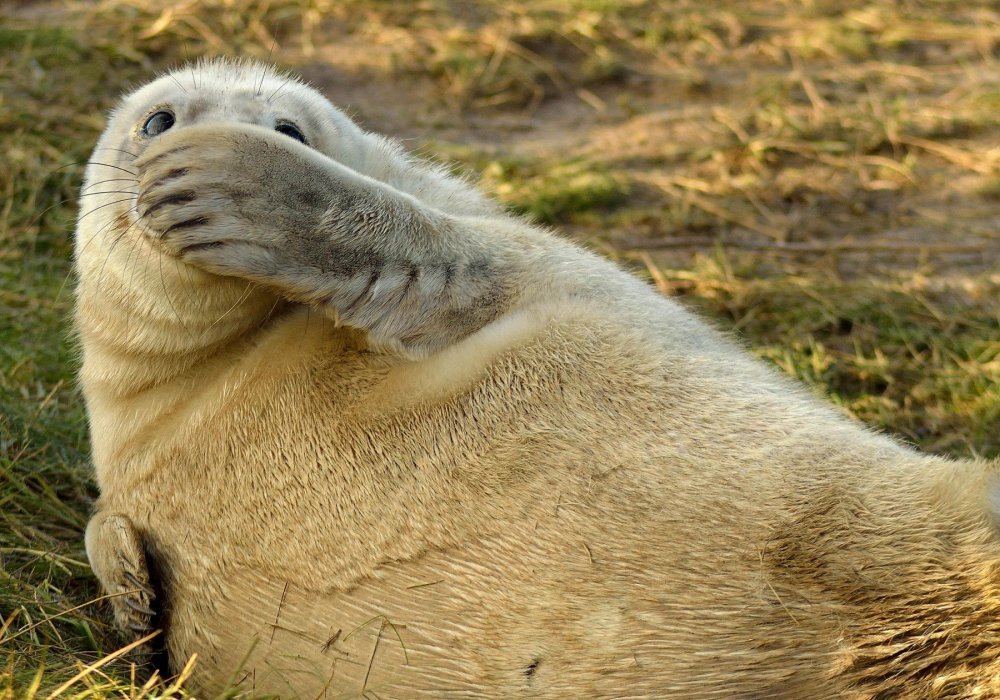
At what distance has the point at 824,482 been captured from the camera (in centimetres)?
248

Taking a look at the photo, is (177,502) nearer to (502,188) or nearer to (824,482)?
(824,482)

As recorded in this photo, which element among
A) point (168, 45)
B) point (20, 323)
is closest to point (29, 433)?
point (20, 323)

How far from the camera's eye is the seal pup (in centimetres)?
230

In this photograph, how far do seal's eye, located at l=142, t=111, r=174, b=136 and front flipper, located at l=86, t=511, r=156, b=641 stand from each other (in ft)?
3.56

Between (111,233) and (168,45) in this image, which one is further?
(168,45)

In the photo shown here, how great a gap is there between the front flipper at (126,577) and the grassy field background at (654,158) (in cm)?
14

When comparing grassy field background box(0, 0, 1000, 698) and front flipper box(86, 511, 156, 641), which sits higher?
front flipper box(86, 511, 156, 641)

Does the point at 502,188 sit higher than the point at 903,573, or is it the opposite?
the point at 903,573

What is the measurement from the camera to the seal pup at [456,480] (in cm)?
230

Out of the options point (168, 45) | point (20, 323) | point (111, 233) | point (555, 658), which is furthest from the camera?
point (168, 45)

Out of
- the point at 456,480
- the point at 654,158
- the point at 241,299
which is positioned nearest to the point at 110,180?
the point at 241,299

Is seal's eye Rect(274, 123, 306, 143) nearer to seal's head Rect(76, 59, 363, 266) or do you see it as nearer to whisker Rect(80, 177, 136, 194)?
seal's head Rect(76, 59, 363, 266)

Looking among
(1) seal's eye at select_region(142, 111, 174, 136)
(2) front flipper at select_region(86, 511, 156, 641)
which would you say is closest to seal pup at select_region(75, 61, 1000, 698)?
(2) front flipper at select_region(86, 511, 156, 641)

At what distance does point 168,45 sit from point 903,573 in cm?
556
